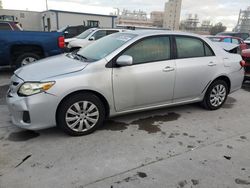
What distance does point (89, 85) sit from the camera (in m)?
3.18

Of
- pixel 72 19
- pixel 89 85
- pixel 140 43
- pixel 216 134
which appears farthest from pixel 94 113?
pixel 72 19

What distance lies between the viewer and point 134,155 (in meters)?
2.92

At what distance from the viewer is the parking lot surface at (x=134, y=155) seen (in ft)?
8.04

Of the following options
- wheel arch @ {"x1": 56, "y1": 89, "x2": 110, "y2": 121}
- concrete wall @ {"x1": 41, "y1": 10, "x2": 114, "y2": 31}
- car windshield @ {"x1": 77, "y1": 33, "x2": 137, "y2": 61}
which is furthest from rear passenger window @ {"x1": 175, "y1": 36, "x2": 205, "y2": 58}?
concrete wall @ {"x1": 41, "y1": 10, "x2": 114, "y2": 31}

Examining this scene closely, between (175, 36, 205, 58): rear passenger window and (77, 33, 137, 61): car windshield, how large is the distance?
882 millimetres

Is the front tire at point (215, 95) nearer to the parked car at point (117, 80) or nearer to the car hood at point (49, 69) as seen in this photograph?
the parked car at point (117, 80)

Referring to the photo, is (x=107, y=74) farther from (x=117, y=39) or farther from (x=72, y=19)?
(x=72, y=19)

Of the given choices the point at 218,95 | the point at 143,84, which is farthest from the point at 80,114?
the point at 218,95

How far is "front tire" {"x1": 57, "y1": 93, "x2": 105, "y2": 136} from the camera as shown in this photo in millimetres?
3166

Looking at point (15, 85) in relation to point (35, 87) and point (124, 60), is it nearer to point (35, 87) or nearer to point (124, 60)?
point (35, 87)

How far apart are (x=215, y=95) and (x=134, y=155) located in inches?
99.0

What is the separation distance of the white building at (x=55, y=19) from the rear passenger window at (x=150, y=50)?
23.9 meters

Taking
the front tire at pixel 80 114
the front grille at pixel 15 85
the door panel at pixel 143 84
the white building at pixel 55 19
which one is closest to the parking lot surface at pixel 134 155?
the front tire at pixel 80 114

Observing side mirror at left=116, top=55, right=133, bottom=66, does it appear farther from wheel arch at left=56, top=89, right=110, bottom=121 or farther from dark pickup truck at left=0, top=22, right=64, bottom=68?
dark pickup truck at left=0, top=22, right=64, bottom=68
